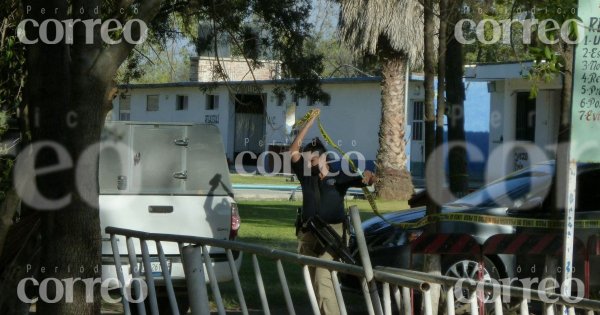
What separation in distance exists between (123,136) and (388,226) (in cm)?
304

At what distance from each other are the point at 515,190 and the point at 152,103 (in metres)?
37.2

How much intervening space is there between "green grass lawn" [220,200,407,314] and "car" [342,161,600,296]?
836mm

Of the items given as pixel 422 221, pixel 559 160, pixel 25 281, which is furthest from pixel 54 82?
pixel 422 221

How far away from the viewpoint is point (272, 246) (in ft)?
51.1

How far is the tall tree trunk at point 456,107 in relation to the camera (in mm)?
11055

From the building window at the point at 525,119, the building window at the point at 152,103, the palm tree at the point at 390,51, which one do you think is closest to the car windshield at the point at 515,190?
the palm tree at the point at 390,51

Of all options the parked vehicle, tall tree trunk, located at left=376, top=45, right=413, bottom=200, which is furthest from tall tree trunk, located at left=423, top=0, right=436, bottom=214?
tall tree trunk, located at left=376, top=45, right=413, bottom=200

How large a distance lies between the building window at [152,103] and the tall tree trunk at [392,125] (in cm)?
2041

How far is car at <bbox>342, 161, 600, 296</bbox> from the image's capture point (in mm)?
10367

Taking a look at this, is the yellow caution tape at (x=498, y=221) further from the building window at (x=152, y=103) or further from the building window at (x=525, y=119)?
the building window at (x=152, y=103)

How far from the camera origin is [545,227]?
10.2 meters

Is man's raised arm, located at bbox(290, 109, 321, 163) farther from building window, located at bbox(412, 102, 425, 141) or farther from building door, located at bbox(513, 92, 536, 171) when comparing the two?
building window, located at bbox(412, 102, 425, 141)

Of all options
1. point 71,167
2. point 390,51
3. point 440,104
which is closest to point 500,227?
point 440,104

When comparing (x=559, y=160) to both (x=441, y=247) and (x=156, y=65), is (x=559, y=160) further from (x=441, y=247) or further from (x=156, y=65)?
(x=156, y=65)
